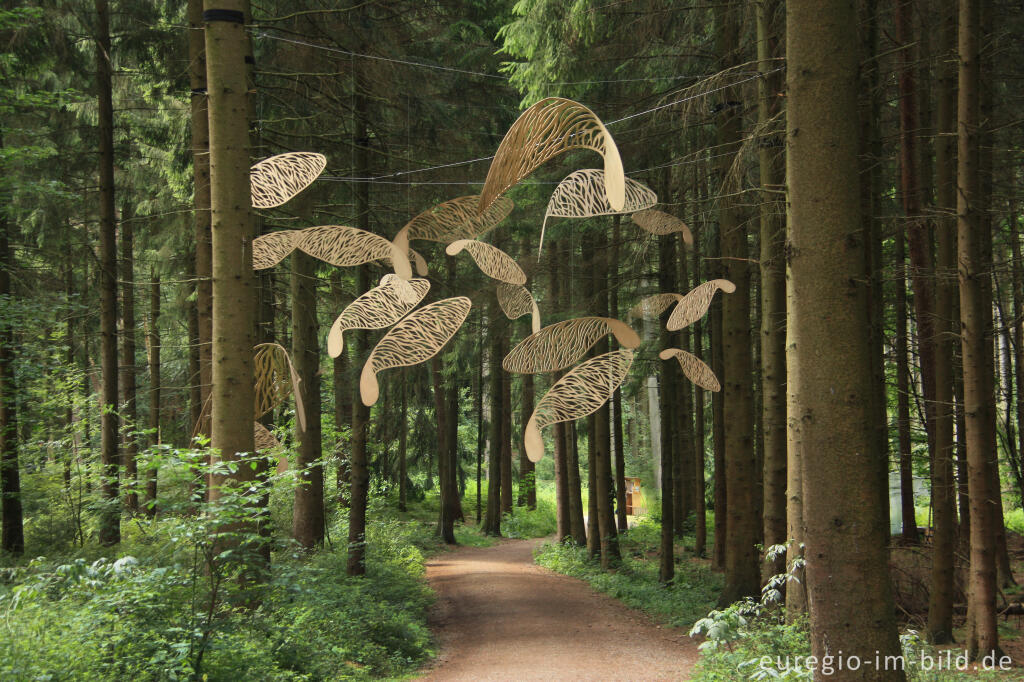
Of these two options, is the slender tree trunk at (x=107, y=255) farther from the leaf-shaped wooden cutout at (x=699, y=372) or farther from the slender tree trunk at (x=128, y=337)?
the leaf-shaped wooden cutout at (x=699, y=372)

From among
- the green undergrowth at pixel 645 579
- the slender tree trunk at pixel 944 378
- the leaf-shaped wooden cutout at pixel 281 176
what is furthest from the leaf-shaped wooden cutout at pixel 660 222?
the green undergrowth at pixel 645 579

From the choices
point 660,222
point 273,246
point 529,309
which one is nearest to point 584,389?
point 529,309

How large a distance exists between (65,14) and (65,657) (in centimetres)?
991

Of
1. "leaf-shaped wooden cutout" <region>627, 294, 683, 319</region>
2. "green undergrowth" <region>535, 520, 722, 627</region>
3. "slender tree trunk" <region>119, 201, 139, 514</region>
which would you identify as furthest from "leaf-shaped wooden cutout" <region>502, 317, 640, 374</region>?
"slender tree trunk" <region>119, 201, 139, 514</region>

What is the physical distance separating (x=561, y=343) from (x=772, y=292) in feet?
7.46

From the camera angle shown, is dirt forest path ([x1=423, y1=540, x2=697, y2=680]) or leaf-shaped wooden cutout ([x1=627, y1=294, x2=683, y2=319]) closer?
dirt forest path ([x1=423, y1=540, x2=697, y2=680])

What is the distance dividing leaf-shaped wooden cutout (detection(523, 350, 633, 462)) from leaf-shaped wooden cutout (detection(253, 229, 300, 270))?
3435 millimetres

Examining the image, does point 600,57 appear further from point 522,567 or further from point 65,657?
point 522,567

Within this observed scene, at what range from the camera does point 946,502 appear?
731cm

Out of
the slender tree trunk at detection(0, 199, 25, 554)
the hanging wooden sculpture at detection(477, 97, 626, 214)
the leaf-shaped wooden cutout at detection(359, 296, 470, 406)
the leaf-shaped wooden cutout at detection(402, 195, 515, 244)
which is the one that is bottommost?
the slender tree trunk at detection(0, 199, 25, 554)

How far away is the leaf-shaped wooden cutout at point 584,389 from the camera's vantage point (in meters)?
7.58

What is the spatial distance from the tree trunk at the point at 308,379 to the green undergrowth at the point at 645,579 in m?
5.53

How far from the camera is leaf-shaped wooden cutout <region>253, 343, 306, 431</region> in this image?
326 inches

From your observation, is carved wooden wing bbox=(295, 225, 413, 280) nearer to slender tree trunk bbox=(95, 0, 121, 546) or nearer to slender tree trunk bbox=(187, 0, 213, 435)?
slender tree trunk bbox=(187, 0, 213, 435)
